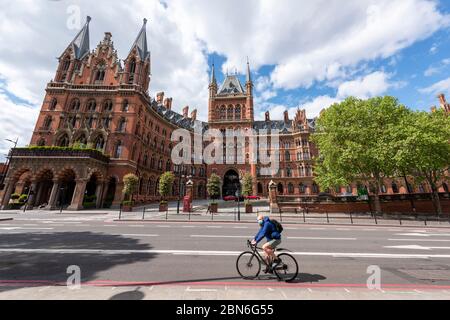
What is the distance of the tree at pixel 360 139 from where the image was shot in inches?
812

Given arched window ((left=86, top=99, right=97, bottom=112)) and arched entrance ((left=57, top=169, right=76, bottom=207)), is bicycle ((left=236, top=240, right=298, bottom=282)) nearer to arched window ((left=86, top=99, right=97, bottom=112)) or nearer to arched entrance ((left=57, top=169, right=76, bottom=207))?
arched entrance ((left=57, top=169, right=76, bottom=207))

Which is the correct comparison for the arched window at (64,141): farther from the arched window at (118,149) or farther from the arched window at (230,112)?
the arched window at (230,112)

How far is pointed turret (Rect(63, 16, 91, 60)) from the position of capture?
122 ft

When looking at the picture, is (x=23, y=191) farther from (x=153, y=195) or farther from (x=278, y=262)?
(x=278, y=262)

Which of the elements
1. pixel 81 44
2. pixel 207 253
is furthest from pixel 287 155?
pixel 81 44

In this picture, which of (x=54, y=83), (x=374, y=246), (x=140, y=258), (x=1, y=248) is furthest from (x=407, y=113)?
(x=54, y=83)

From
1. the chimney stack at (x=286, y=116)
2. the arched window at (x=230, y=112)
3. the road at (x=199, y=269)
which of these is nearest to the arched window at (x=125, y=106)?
the arched window at (x=230, y=112)

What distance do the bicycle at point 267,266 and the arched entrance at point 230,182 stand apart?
1721 inches

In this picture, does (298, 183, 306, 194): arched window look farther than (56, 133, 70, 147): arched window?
Yes

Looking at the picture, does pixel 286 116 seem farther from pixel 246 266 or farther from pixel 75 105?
pixel 246 266

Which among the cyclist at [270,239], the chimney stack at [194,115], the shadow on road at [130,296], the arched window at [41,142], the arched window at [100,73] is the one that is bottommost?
the shadow on road at [130,296]

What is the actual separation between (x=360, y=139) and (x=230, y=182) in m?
32.9

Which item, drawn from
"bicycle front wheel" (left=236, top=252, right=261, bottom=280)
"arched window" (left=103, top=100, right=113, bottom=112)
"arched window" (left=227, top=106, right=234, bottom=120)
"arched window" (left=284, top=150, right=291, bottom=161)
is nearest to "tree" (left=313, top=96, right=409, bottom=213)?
"bicycle front wheel" (left=236, top=252, right=261, bottom=280)

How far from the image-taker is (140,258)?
6.69 m
